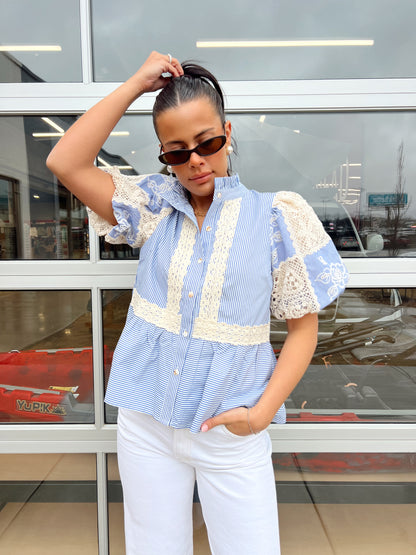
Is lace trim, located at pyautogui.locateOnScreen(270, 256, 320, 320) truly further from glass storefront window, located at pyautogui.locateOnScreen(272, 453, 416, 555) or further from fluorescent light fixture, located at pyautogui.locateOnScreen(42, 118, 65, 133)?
fluorescent light fixture, located at pyautogui.locateOnScreen(42, 118, 65, 133)

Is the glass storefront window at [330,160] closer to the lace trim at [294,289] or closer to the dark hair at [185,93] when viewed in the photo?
the dark hair at [185,93]

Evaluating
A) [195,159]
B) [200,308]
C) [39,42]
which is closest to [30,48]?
[39,42]

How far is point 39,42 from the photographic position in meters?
1.57

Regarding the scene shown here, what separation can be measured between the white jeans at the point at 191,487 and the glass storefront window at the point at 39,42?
4.40 feet

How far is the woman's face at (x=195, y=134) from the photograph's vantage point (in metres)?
0.92

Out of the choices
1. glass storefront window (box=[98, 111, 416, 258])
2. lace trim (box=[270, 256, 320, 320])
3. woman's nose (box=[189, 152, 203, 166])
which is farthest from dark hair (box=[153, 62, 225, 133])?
glass storefront window (box=[98, 111, 416, 258])

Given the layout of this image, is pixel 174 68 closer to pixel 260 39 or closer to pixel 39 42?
pixel 260 39

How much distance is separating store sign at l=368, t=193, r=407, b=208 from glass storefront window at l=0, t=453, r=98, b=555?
5.27 ft

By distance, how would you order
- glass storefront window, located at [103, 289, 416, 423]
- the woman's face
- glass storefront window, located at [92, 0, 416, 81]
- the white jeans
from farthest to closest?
glass storefront window, located at [103, 289, 416, 423]
glass storefront window, located at [92, 0, 416, 81]
the white jeans
the woman's face

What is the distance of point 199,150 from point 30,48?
3.67 feet

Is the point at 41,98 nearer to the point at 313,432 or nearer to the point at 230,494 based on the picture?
the point at 230,494

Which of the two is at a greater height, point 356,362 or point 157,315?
point 157,315

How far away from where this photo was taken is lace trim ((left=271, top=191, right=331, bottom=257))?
0.96 meters

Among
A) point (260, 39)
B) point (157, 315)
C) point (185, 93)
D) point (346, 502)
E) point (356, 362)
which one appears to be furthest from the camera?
point (346, 502)
